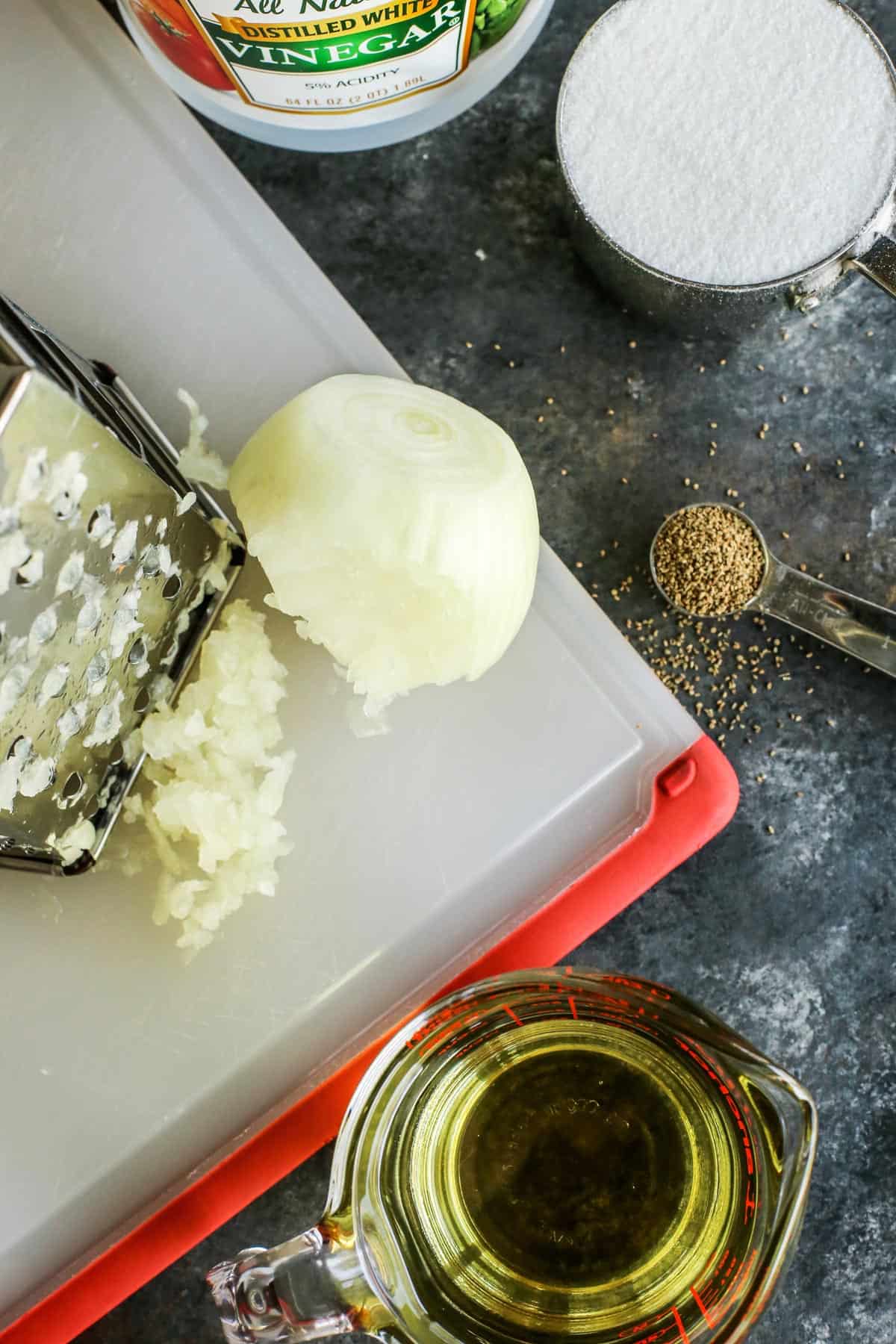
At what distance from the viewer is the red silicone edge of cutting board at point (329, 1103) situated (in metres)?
1.05

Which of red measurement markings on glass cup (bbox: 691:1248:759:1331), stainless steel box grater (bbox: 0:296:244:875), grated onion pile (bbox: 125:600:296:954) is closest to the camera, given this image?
stainless steel box grater (bbox: 0:296:244:875)

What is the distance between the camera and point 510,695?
107cm

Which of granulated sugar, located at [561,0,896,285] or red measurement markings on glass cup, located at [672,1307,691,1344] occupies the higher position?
granulated sugar, located at [561,0,896,285]

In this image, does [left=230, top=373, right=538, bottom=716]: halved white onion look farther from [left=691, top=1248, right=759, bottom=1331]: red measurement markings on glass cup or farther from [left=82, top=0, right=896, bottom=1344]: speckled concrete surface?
[left=691, top=1248, right=759, bottom=1331]: red measurement markings on glass cup

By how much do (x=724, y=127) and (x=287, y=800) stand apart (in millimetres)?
754

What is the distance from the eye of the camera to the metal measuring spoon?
115 centimetres

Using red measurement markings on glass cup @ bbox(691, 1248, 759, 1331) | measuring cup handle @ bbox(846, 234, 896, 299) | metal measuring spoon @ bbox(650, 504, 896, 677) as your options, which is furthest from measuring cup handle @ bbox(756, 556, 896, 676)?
red measurement markings on glass cup @ bbox(691, 1248, 759, 1331)

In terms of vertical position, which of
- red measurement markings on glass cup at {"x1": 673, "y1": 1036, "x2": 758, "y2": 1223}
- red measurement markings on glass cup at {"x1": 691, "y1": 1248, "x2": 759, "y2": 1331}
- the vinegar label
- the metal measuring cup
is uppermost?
the vinegar label

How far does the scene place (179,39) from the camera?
3.15ft

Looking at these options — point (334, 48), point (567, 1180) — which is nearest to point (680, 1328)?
point (567, 1180)

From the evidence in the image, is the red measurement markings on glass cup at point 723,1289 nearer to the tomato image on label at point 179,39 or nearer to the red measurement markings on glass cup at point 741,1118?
the red measurement markings on glass cup at point 741,1118

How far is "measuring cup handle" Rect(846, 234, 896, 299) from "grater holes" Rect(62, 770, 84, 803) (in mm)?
829

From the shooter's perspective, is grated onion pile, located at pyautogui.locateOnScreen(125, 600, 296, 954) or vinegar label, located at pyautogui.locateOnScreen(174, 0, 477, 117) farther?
grated onion pile, located at pyautogui.locateOnScreen(125, 600, 296, 954)

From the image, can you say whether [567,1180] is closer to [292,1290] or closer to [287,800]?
[292,1290]
